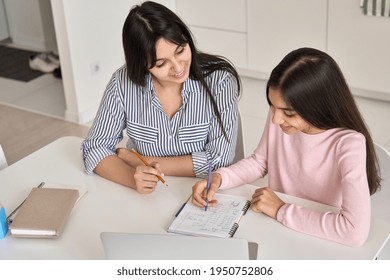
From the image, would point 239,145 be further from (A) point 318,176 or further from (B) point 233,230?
(B) point 233,230

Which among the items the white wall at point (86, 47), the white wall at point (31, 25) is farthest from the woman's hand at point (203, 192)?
the white wall at point (31, 25)

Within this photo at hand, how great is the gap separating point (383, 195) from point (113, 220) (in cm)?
82

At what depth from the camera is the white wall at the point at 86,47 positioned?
3.53 metres

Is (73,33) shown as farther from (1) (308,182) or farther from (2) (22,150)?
(1) (308,182)

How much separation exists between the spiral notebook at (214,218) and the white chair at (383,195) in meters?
0.44

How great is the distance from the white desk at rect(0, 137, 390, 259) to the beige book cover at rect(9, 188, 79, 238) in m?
0.02

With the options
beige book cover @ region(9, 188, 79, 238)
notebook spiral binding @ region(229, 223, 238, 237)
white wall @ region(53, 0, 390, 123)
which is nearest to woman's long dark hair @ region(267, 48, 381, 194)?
Result: notebook spiral binding @ region(229, 223, 238, 237)

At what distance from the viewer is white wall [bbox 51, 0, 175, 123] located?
3527 millimetres

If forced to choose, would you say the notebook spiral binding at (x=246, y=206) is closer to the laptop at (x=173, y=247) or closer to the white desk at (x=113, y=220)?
the white desk at (x=113, y=220)

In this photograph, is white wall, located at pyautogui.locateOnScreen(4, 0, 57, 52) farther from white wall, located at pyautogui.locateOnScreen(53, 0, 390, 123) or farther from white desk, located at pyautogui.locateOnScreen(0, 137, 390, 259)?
white desk, located at pyautogui.locateOnScreen(0, 137, 390, 259)

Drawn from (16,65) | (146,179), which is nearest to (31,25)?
(16,65)

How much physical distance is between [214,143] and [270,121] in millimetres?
231

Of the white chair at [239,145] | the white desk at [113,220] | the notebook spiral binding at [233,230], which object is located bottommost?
the white chair at [239,145]

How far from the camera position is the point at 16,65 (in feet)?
15.6
